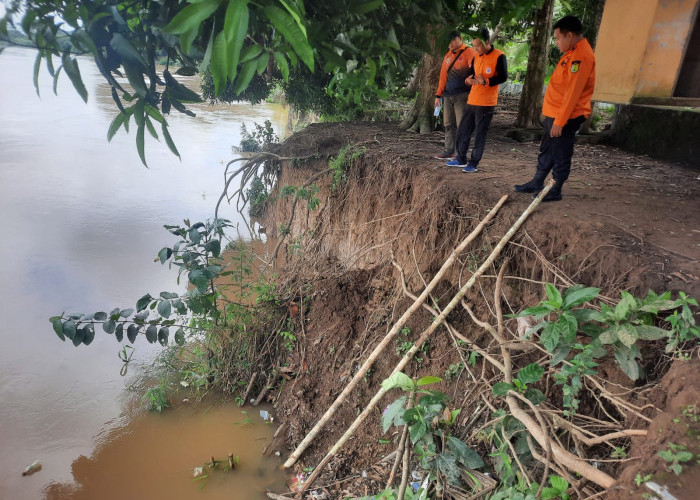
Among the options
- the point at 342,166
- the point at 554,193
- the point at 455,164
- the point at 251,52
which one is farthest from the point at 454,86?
the point at 251,52

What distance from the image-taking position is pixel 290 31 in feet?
3.95

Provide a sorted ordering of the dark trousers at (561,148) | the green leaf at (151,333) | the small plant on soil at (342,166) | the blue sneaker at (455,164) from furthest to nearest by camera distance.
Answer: the small plant on soil at (342,166) < the blue sneaker at (455,164) < the green leaf at (151,333) < the dark trousers at (561,148)

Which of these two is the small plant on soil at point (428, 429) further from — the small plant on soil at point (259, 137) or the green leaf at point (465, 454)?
the small plant on soil at point (259, 137)

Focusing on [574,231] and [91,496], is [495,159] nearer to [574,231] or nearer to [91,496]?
[574,231]

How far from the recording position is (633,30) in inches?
222

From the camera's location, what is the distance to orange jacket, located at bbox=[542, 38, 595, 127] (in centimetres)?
321

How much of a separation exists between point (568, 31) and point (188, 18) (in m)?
3.07

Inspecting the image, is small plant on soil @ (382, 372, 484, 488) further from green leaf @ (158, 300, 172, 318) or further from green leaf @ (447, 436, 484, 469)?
green leaf @ (158, 300, 172, 318)

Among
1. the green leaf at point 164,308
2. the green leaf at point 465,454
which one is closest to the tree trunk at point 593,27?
the green leaf at point 465,454

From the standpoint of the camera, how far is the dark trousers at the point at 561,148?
3.36 meters

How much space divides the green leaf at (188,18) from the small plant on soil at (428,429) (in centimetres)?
202

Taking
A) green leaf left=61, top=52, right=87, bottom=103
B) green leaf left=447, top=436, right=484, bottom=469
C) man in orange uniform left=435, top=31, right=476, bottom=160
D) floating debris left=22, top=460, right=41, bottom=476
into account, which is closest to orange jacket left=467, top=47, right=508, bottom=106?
man in orange uniform left=435, top=31, right=476, bottom=160

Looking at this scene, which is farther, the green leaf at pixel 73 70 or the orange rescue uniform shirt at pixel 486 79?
the orange rescue uniform shirt at pixel 486 79

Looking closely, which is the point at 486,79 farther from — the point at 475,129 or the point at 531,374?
the point at 531,374
